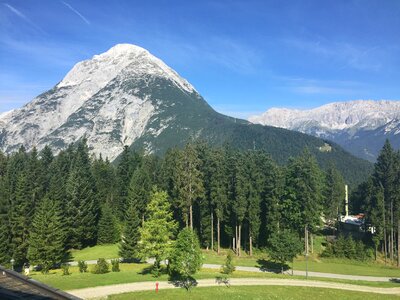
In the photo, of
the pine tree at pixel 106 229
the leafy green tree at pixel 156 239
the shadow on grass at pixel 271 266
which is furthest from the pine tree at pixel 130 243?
the shadow on grass at pixel 271 266

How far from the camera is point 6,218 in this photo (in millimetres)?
62812

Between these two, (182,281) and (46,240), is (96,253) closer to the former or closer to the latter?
(46,240)

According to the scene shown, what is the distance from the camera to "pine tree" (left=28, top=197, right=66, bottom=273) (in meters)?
50.4

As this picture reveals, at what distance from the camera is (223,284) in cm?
4088

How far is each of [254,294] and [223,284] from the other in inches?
190

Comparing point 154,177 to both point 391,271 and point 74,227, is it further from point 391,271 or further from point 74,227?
point 391,271

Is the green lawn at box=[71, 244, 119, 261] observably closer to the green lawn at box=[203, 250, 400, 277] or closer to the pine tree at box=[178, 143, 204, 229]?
the pine tree at box=[178, 143, 204, 229]

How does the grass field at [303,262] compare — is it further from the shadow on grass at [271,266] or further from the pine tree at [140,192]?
the pine tree at [140,192]

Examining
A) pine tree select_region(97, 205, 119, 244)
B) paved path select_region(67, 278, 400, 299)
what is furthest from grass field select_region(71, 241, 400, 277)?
paved path select_region(67, 278, 400, 299)

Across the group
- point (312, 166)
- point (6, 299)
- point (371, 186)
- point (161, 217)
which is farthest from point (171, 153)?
point (6, 299)

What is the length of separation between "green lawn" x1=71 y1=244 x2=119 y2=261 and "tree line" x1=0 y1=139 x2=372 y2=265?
6.53 feet

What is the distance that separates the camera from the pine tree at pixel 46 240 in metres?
50.4

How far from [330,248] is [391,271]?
41.0 feet

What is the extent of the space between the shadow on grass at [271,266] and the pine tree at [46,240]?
1259 inches
